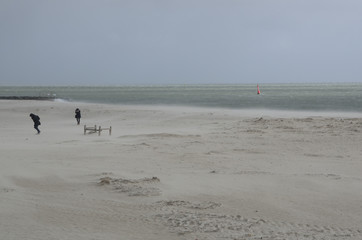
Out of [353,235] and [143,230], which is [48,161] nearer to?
[143,230]

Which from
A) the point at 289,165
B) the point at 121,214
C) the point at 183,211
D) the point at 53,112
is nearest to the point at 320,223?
the point at 183,211

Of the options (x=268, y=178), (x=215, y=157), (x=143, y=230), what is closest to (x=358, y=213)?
(x=268, y=178)

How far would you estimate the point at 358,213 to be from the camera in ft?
24.7

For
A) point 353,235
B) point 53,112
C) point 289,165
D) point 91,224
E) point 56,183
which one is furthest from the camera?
point 53,112

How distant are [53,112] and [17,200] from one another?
30.2 meters

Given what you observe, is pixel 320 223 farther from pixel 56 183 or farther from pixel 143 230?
pixel 56 183

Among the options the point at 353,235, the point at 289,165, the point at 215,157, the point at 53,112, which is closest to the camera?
the point at 353,235

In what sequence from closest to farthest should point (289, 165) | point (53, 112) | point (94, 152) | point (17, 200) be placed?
point (17, 200) → point (289, 165) → point (94, 152) → point (53, 112)

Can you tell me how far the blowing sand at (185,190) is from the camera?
6.79 metres

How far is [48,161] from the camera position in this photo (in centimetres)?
1282

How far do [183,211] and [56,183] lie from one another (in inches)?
147

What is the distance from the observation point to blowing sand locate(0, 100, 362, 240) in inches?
267

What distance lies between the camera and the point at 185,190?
923 cm

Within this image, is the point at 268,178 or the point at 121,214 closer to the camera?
the point at 121,214
